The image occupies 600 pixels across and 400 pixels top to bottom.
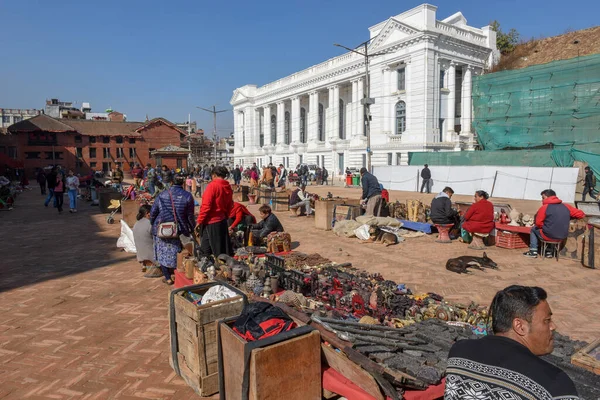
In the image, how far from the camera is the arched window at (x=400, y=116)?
34.0 metres

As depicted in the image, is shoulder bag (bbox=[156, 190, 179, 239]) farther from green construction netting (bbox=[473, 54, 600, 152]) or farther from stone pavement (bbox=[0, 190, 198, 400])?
green construction netting (bbox=[473, 54, 600, 152])

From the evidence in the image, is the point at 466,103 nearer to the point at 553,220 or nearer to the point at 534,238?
the point at 534,238

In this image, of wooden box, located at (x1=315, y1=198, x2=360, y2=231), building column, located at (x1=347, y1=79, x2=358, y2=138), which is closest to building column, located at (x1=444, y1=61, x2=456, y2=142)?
building column, located at (x1=347, y1=79, x2=358, y2=138)

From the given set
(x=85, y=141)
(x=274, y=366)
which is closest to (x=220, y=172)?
(x=274, y=366)

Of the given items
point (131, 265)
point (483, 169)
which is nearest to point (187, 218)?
point (131, 265)

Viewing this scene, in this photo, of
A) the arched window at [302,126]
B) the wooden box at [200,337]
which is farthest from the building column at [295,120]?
the wooden box at [200,337]

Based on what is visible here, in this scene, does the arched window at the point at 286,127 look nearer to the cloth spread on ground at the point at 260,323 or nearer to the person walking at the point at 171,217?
the person walking at the point at 171,217

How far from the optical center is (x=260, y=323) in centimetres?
297

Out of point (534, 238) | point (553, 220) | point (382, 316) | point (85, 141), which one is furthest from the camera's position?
point (85, 141)

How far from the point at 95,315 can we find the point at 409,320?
413 centimetres

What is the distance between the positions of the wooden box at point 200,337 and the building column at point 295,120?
4632cm

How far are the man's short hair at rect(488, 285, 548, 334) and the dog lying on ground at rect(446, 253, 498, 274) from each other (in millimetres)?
5478

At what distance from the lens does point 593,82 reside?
23219mm

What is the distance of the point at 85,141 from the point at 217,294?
53.4 m
